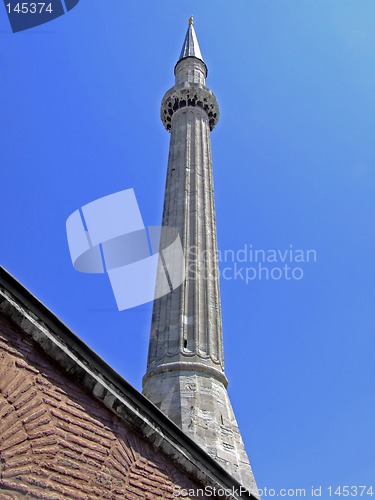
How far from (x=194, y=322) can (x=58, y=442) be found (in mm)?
8303

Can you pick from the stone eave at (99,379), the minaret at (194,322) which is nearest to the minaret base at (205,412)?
the minaret at (194,322)

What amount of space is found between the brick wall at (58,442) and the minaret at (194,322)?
214 inches

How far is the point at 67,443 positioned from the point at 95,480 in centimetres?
34

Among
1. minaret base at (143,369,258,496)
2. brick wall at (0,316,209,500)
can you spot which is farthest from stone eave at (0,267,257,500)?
minaret base at (143,369,258,496)

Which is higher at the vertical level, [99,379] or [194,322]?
[194,322]

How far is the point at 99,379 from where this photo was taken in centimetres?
418

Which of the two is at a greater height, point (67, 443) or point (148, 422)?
point (148, 422)

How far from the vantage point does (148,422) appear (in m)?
4.37

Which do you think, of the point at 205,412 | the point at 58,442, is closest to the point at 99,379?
the point at 58,442

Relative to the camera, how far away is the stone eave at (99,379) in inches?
155

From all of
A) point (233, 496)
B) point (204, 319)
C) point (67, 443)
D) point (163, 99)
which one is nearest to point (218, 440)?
point (204, 319)

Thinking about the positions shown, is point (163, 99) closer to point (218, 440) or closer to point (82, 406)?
point (218, 440)

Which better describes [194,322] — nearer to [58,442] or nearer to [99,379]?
[99,379]

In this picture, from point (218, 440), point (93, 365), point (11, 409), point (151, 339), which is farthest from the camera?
point (151, 339)
